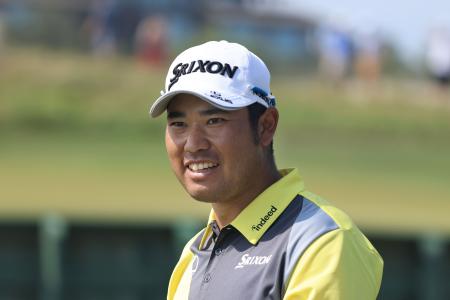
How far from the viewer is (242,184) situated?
11.2ft

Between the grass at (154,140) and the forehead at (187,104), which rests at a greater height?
the forehead at (187,104)

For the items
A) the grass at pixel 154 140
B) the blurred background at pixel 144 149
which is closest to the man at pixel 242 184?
the blurred background at pixel 144 149

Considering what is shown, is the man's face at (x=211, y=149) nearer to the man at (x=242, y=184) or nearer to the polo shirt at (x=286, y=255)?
the man at (x=242, y=184)

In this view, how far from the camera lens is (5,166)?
1820cm

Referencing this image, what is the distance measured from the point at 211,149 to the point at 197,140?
0.05 meters

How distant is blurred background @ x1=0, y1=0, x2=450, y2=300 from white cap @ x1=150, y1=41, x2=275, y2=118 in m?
6.06

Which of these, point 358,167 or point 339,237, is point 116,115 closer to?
A: point 358,167

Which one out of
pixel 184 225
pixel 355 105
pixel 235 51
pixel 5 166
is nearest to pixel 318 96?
pixel 355 105

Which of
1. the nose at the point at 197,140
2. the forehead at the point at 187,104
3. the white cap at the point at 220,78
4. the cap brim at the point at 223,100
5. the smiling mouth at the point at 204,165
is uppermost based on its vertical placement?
the white cap at the point at 220,78

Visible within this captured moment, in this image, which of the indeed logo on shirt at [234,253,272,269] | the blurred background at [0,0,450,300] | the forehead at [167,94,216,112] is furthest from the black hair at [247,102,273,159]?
the blurred background at [0,0,450,300]

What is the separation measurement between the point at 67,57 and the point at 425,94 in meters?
7.34

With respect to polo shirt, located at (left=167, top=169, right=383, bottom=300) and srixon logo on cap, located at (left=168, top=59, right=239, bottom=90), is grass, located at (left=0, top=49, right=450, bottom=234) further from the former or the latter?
srixon logo on cap, located at (left=168, top=59, right=239, bottom=90)

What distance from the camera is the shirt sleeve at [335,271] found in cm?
302

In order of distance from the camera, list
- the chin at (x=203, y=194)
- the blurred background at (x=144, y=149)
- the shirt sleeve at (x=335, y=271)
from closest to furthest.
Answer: the shirt sleeve at (x=335, y=271), the chin at (x=203, y=194), the blurred background at (x=144, y=149)
